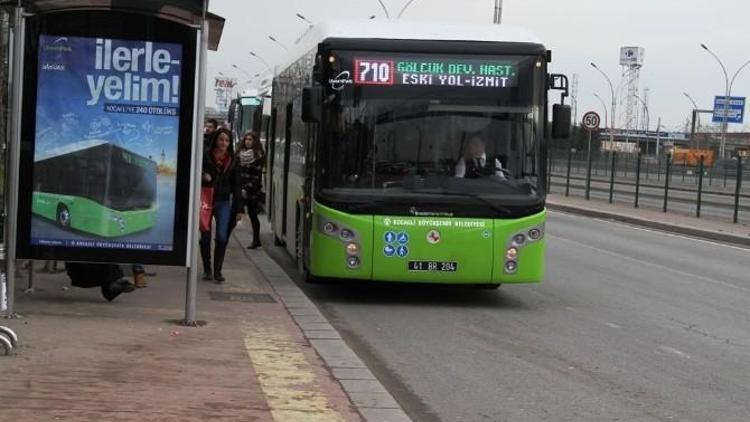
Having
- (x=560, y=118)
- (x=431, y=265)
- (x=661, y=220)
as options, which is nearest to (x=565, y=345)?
(x=431, y=265)

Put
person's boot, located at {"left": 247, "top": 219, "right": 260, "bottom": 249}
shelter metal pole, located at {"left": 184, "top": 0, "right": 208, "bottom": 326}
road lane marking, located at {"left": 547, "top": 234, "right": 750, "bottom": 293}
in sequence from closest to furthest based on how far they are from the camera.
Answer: shelter metal pole, located at {"left": 184, "top": 0, "right": 208, "bottom": 326}, road lane marking, located at {"left": 547, "top": 234, "right": 750, "bottom": 293}, person's boot, located at {"left": 247, "top": 219, "right": 260, "bottom": 249}

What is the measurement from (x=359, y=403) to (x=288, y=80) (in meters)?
8.83

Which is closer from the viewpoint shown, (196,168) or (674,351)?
(196,168)

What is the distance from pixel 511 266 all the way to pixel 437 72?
7.35ft

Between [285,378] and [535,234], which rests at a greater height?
[535,234]

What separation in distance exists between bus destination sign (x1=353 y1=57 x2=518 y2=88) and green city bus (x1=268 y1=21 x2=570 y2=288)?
1 centimetres

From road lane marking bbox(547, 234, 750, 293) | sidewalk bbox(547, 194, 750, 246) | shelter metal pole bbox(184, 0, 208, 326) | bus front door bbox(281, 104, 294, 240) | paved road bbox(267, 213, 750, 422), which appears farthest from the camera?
sidewalk bbox(547, 194, 750, 246)

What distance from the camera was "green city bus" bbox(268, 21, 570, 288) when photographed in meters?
9.70

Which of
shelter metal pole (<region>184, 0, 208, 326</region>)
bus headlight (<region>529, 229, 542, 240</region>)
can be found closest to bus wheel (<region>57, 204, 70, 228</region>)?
shelter metal pole (<region>184, 0, 208, 326</region>)

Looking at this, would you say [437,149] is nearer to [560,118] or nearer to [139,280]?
[560,118]

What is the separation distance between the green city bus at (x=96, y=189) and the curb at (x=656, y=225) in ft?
53.2

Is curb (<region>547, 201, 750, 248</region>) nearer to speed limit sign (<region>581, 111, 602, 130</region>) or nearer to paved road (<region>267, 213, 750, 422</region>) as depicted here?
speed limit sign (<region>581, 111, 602, 130</region>)

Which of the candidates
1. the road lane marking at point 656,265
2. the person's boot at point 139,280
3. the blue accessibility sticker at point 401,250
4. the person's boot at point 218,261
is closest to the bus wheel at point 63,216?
the person's boot at point 139,280

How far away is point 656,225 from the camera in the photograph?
78.3 feet
